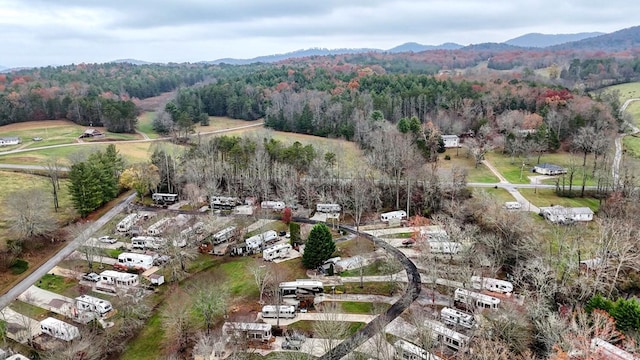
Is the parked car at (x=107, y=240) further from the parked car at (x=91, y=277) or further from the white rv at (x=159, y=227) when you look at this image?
the parked car at (x=91, y=277)

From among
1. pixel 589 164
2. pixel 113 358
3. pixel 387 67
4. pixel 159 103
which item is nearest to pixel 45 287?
pixel 113 358

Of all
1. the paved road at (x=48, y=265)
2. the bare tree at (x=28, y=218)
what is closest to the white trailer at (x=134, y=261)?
the paved road at (x=48, y=265)

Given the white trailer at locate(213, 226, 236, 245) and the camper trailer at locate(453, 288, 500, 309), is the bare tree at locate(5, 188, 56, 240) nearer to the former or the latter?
the white trailer at locate(213, 226, 236, 245)

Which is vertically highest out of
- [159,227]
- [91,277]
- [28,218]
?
[28,218]

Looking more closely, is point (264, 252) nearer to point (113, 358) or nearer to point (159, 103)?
point (113, 358)

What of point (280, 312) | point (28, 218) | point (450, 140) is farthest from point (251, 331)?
point (450, 140)

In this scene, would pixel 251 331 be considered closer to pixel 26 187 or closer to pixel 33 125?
pixel 26 187
